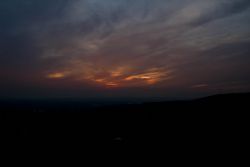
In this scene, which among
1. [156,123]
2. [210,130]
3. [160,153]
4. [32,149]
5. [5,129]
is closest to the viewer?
[160,153]

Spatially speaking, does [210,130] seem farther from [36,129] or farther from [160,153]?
[36,129]

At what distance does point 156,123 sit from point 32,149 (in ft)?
52.8

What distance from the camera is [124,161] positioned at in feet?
49.1

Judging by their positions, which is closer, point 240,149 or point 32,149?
point 240,149

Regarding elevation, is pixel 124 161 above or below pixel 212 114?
below

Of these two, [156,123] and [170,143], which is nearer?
[170,143]

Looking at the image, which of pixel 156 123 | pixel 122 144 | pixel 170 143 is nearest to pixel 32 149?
pixel 122 144

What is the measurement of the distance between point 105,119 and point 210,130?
15.9 metres

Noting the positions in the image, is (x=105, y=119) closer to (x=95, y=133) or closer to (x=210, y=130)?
(x=95, y=133)

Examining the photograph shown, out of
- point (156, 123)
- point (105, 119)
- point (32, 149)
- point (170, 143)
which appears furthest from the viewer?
point (105, 119)

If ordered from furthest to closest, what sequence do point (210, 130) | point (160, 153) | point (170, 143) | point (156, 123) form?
point (156, 123)
point (210, 130)
point (170, 143)
point (160, 153)

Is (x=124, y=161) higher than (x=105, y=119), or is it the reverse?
(x=105, y=119)

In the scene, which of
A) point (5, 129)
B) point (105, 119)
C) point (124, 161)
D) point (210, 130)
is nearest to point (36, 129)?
point (5, 129)

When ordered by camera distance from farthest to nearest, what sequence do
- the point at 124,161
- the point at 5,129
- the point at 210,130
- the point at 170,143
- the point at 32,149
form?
the point at 5,129
the point at 210,130
the point at 170,143
the point at 32,149
the point at 124,161
